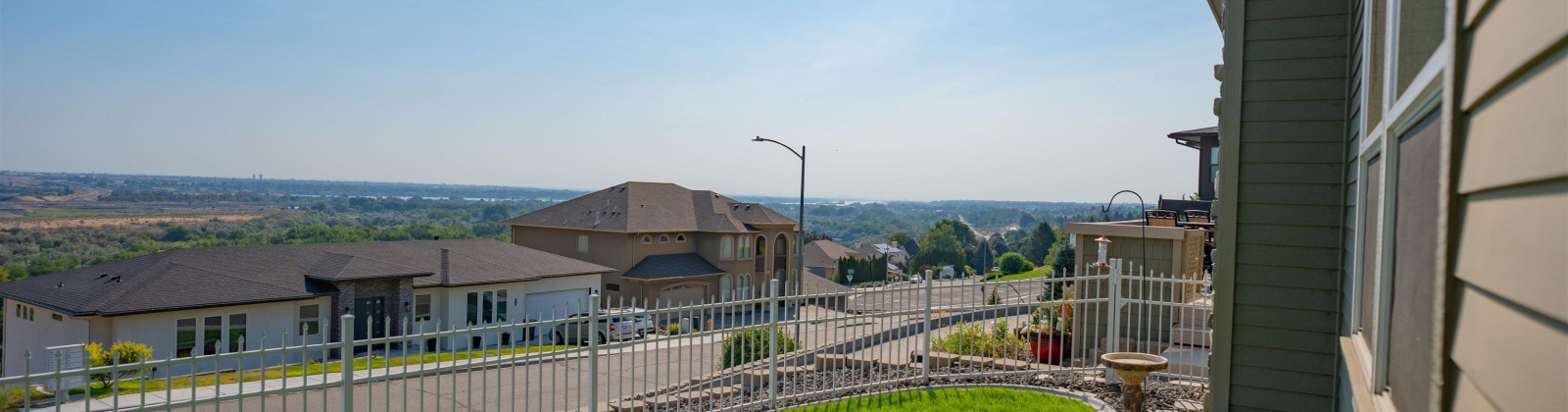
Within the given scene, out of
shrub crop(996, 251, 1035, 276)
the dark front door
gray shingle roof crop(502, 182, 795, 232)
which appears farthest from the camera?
shrub crop(996, 251, 1035, 276)

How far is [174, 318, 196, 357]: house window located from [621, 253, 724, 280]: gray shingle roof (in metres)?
20.8

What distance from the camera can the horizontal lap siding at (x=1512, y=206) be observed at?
1026mm

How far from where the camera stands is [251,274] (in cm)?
2619

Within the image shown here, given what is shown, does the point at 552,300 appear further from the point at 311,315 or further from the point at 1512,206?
the point at 1512,206

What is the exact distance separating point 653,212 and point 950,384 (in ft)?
122

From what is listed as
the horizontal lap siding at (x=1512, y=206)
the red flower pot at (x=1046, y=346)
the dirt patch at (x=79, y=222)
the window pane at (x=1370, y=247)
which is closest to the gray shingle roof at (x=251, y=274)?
the red flower pot at (x=1046, y=346)

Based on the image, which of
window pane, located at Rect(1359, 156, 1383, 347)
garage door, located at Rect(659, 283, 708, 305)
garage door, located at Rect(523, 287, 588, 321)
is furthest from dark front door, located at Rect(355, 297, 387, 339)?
window pane, located at Rect(1359, 156, 1383, 347)

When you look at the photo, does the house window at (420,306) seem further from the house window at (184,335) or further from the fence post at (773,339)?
the fence post at (773,339)

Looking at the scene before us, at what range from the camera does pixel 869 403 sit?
937cm

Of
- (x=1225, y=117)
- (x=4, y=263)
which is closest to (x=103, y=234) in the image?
(x=4, y=263)

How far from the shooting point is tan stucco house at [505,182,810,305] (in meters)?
43.4

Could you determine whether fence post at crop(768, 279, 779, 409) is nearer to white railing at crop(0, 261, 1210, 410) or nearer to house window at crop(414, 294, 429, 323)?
white railing at crop(0, 261, 1210, 410)

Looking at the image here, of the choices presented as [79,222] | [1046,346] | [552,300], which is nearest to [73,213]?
[79,222]

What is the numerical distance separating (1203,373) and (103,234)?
251ft
